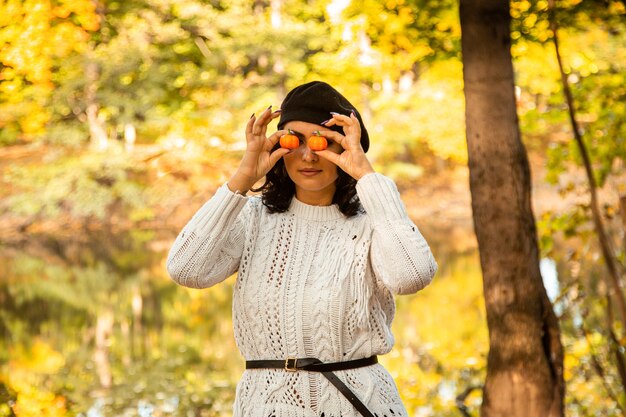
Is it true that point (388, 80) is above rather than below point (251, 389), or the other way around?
above

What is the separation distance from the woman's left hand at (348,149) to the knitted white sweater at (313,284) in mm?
28

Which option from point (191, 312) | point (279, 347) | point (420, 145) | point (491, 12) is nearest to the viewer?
point (279, 347)

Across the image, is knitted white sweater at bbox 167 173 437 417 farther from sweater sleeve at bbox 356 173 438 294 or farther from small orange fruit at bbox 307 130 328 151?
small orange fruit at bbox 307 130 328 151

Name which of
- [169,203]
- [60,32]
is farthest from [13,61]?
[169,203]

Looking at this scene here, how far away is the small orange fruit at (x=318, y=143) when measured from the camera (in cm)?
201

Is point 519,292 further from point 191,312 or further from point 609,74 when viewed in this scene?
point 191,312

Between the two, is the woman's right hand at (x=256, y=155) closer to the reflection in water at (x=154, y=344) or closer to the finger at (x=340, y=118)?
the finger at (x=340, y=118)

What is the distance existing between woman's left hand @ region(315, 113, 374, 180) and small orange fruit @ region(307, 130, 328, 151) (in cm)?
1

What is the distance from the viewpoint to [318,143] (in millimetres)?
2008

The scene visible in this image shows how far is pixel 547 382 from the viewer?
129 inches

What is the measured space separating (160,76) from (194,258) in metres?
18.6

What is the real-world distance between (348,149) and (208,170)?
20.7 metres

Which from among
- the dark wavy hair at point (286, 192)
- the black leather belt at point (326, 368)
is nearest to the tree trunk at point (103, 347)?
the dark wavy hair at point (286, 192)

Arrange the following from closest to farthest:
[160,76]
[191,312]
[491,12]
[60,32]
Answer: [491,12], [60,32], [191,312], [160,76]
